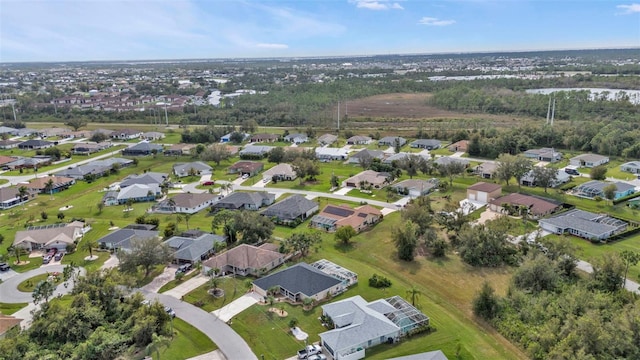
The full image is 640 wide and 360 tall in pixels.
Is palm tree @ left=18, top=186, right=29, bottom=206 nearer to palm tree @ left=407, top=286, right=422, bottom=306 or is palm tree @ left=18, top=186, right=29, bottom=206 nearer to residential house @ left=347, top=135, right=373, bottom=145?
palm tree @ left=407, top=286, right=422, bottom=306

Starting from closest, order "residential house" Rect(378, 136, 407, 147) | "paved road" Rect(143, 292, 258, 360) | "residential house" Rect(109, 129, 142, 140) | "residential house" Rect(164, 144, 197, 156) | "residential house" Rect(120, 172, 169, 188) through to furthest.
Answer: "paved road" Rect(143, 292, 258, 360) < "residential house" Rect(120, 172, 169, 188) < "residential house" Rect(164, 144, 197, 156) < "residential house" Rect(378, 136, 407, 147) < "residential house" Rect(109, 129, 142, 140)

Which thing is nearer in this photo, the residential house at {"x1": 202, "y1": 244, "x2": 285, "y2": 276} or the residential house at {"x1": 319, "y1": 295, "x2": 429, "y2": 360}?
the residential house at {"x1": 319, "y1": 295, "x2": 429, "y2": 360}

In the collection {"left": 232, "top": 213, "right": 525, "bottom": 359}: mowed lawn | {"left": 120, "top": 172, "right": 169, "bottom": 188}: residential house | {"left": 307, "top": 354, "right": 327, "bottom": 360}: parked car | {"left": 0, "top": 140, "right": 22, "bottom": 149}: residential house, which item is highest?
{"left": 0, "top": 140, "right": 22, "bottom": 149}: residential house

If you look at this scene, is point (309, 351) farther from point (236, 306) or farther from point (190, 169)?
point (190, 169)

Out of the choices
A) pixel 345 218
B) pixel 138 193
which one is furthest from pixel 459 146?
pixel 138 193

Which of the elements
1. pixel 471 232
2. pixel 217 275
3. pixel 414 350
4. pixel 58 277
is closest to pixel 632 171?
pixel 471 232

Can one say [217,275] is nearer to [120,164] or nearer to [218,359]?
[218,359]

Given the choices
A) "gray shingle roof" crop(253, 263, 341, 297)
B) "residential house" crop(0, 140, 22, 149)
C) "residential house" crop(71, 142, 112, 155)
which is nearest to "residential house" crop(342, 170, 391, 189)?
"gray shingle roof" crop(253, 263, 341, 297)
